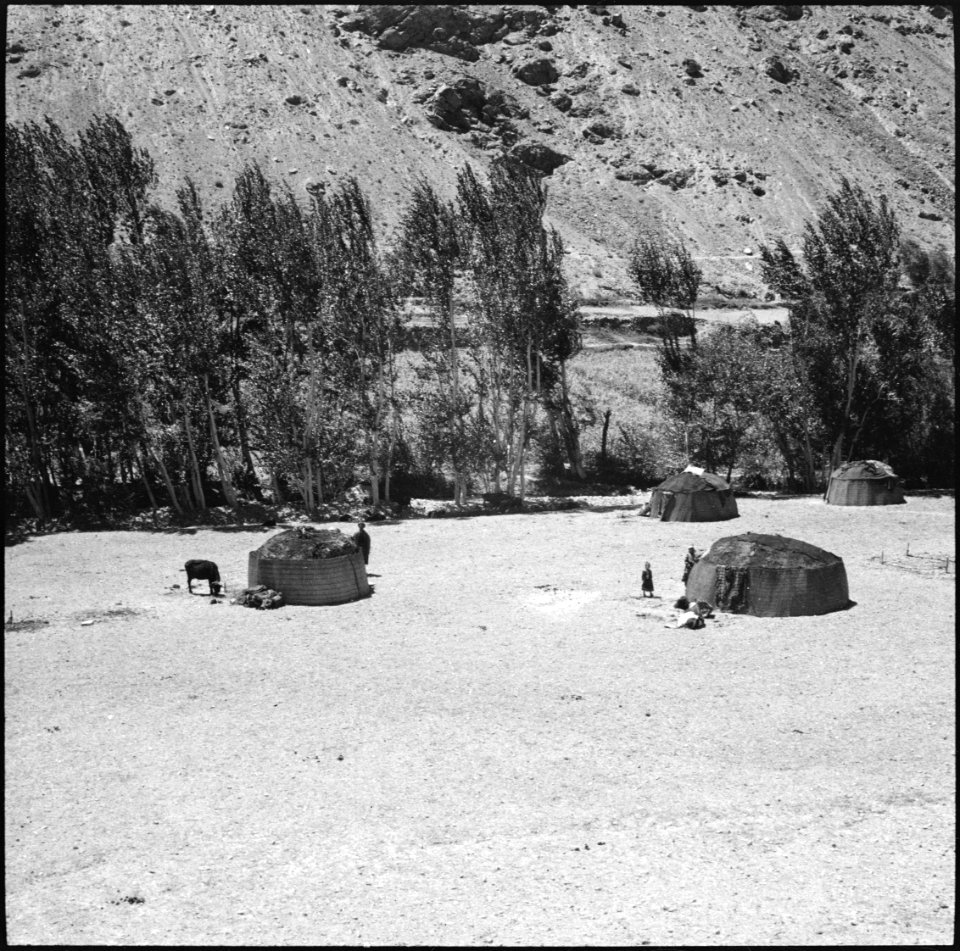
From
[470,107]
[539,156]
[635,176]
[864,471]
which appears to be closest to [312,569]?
[864,471]

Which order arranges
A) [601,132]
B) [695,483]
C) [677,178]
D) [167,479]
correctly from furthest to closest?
[601,132] → [677,178] → [167,479] → [695,483]

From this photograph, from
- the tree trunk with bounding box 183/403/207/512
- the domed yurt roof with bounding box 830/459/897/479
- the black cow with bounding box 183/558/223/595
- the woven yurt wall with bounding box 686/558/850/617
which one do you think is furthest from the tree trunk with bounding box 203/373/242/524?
the domed yurt roof with bounding box 830/459/897/479

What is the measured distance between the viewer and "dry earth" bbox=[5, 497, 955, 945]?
8508 mm

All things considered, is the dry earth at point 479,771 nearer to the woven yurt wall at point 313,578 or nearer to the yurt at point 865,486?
the woven yurt wall at point 313,578

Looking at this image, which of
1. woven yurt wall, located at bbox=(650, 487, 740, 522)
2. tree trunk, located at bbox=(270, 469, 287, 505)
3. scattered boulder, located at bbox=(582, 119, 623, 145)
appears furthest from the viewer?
scattered boulder, located at bbox=(582, 119, 623, 145)

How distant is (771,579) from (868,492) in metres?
16.4

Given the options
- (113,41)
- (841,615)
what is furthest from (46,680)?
(113,41)

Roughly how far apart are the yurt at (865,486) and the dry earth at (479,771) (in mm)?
12398

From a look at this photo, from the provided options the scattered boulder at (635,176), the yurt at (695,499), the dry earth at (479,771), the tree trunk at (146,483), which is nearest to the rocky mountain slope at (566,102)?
the scattered boulder at (635,176)

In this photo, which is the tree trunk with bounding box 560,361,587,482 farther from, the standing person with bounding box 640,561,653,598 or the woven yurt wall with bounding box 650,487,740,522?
the standing person with bounding box 640,561,653,598

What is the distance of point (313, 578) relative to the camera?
20.0 m

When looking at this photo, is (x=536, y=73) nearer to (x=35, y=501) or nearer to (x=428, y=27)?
(x=428, y=27)

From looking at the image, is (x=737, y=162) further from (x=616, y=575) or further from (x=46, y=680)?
(x=46, y=680)

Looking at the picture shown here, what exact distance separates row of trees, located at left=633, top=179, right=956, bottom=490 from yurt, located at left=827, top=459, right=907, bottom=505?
5.14m
